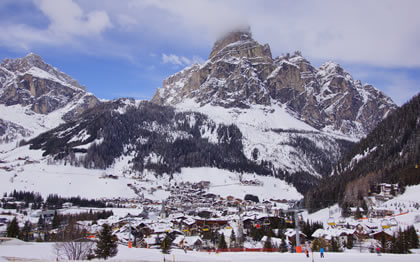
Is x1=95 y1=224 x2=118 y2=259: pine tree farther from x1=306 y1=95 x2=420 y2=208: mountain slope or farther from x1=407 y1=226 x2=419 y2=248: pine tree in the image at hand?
x1=306 y1=95 x2=420 y2=208: mountain slope

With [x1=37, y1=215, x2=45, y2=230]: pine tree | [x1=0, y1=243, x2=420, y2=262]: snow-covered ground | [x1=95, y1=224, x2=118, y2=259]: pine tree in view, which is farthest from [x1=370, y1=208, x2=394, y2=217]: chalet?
[x1=37, y1=215, x2=45, y2=230]: pine tree

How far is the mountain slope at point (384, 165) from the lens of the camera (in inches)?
5910

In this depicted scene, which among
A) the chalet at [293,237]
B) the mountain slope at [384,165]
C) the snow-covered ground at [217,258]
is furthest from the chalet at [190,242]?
the mountain slope at [384,165]

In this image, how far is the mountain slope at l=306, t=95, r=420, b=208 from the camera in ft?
493

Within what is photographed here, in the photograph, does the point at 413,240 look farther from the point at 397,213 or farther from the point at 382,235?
the point at 397,213

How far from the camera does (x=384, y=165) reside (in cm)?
16838

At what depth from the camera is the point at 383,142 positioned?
7480 inches

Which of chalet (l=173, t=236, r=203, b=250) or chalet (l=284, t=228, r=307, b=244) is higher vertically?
chalet (l=284, t=228, r=307, b=244)

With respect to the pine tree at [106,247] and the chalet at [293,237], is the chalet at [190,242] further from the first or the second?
the pine tree at [106,247]

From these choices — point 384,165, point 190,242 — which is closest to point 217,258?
point 190,242

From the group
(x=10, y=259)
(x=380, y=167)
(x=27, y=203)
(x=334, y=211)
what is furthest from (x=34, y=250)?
(x=380, y=167)

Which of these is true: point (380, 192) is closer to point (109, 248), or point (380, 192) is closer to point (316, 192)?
point (316, 192)

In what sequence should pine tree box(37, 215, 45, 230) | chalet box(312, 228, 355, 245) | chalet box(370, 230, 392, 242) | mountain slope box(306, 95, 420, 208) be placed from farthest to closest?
mountain slope box(306, 95, 420, 208) < pine tree box(37, 215, 45, 230) < chalet box(312, 228, 355, 245) < chalet box(370, 230, 392, 242)

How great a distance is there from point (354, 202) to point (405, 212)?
95.5ft
